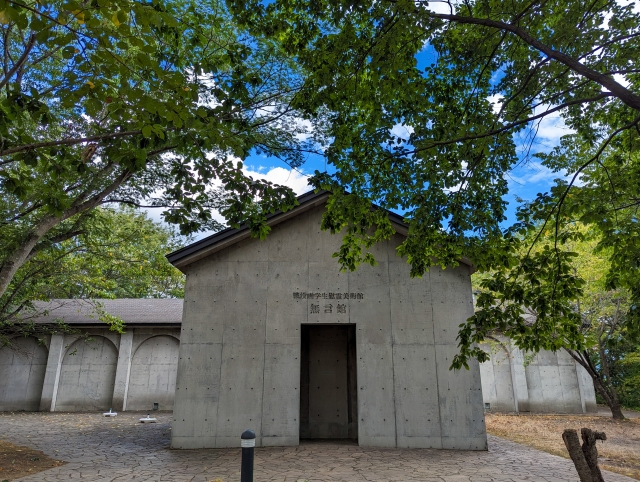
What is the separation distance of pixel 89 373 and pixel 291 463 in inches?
557

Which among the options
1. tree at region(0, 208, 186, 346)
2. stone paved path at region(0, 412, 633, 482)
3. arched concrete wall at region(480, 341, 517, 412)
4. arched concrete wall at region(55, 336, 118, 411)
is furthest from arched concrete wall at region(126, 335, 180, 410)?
arched concrete wall at region(480, 341, 517, 412)

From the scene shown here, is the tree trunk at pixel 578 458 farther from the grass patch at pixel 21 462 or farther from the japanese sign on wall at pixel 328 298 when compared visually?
the grass patch at pixel 21 462

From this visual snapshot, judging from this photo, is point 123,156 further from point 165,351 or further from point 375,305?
point 165,351

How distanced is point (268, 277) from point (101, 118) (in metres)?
5.95

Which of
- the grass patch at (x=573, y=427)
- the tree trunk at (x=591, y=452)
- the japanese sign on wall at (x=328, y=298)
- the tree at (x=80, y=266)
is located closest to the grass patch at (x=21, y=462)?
the tree at (x=80, y=266)

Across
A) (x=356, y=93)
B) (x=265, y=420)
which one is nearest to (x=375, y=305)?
(x=265, y=420)

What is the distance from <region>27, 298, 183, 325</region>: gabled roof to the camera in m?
18.5

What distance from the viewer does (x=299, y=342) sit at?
403 inches

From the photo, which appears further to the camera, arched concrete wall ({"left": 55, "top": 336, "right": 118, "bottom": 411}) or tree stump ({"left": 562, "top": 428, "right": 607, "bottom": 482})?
arched concrete wall ({"left": 55, "top": 336, "right": 118, "bottom": 411})

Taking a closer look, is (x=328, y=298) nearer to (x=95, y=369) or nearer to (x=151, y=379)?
(x=151, y=379)

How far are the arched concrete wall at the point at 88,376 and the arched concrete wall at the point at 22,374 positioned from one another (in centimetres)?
104

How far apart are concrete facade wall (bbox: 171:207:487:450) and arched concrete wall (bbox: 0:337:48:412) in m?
12.6

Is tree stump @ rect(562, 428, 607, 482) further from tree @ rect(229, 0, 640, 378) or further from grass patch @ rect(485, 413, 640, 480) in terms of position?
grass patch @ rect(485, 413, 640, 480)

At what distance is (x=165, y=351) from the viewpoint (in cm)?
1877
